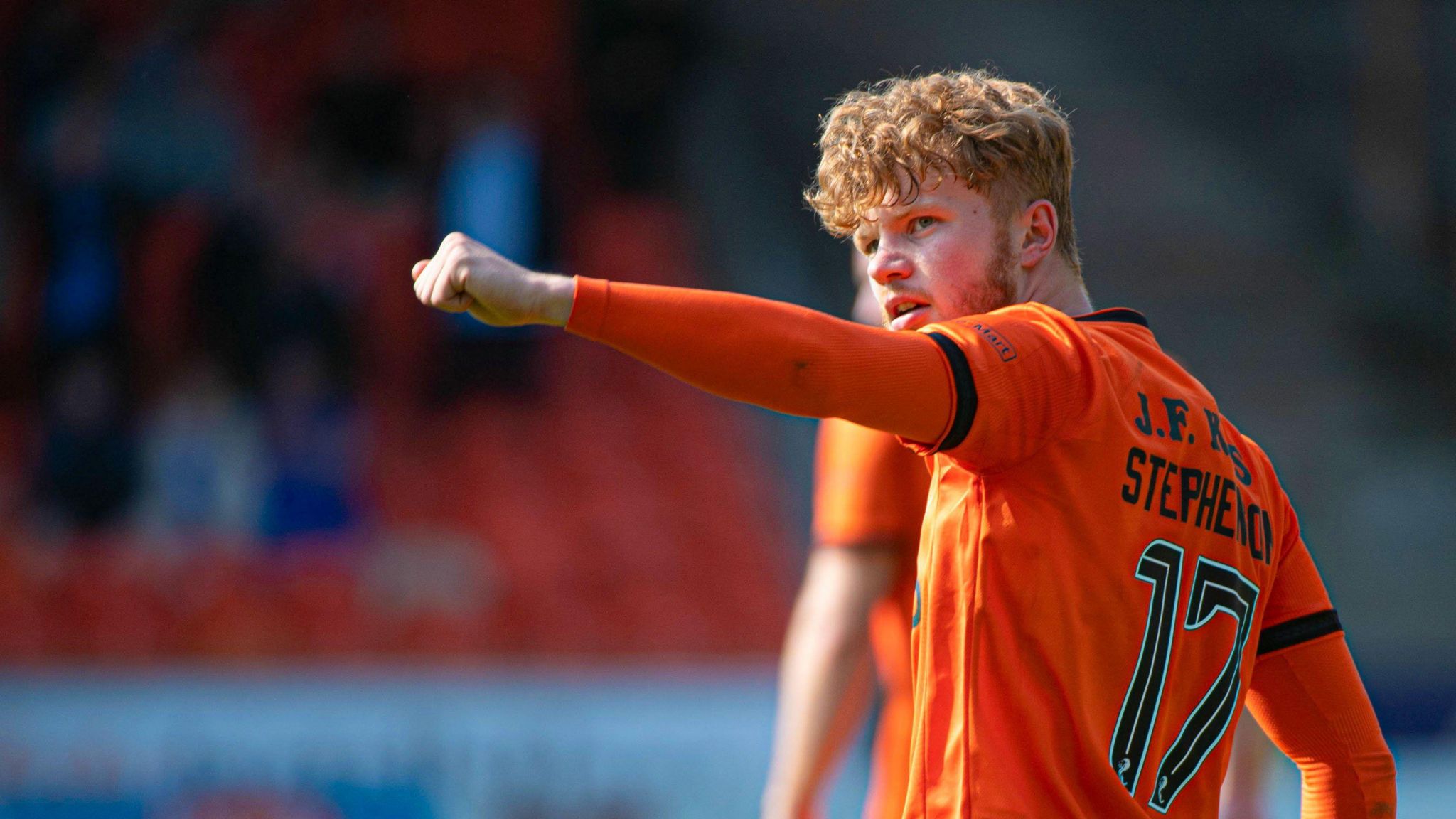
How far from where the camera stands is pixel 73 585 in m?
7.72

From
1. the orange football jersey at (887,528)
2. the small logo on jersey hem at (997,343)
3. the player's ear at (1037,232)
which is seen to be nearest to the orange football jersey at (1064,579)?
the small logo on jersey hem at (997,343)

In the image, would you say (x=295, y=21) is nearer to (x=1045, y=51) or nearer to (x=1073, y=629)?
(x=1045, y=51)

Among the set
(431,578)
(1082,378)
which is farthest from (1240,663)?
(431,578)

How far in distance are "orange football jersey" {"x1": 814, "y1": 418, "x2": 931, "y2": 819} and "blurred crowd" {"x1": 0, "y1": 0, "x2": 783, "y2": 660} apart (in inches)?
194

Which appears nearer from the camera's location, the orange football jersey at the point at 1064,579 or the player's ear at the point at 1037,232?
the orange football jersey at the point at 1064,579

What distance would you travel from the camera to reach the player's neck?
5.82 ft

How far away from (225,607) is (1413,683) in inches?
226

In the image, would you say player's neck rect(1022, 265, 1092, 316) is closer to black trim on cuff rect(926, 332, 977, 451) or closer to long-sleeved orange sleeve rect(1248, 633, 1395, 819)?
black trim on cuff rect(926, 332, 977, 451)

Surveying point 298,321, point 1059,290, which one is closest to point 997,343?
point 1059,290

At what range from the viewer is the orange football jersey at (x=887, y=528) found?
2.73 m

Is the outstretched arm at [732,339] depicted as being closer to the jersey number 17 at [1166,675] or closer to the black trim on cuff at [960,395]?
the black trim on cuff at [960,395]

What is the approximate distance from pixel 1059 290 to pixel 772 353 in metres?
0.52

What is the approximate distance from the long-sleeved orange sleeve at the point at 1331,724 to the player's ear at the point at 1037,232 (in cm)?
59

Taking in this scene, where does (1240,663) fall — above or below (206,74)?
below
